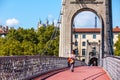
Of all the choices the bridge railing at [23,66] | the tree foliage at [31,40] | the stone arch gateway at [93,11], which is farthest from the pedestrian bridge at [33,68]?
the tree foliage at [31,40]

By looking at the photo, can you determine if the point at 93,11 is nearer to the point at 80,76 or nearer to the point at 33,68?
the point at 80,76

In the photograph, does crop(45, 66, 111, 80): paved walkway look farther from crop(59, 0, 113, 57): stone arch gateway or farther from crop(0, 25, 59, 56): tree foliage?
crop(0, 25, 59, 56): tree foliage

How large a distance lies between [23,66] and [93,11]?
95.5ft

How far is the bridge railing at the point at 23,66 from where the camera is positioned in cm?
1209

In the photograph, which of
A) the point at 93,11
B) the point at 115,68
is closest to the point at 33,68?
the point at 115,68

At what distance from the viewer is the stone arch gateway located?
4259cm

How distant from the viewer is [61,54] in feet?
140

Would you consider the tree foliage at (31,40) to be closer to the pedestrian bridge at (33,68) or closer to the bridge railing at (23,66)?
the pedestrian bridge at (33,68)

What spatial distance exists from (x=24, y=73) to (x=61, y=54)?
27580 millimetres

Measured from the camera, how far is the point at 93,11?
43531 millimetres

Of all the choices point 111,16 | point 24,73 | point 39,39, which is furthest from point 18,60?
point 39,39

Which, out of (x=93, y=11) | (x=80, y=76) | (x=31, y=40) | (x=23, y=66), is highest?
(x=93, y=11)

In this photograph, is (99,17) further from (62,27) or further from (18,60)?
(18,60)

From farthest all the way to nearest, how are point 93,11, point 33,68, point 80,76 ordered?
point 93,11 → point 80,76 → point 33,68
